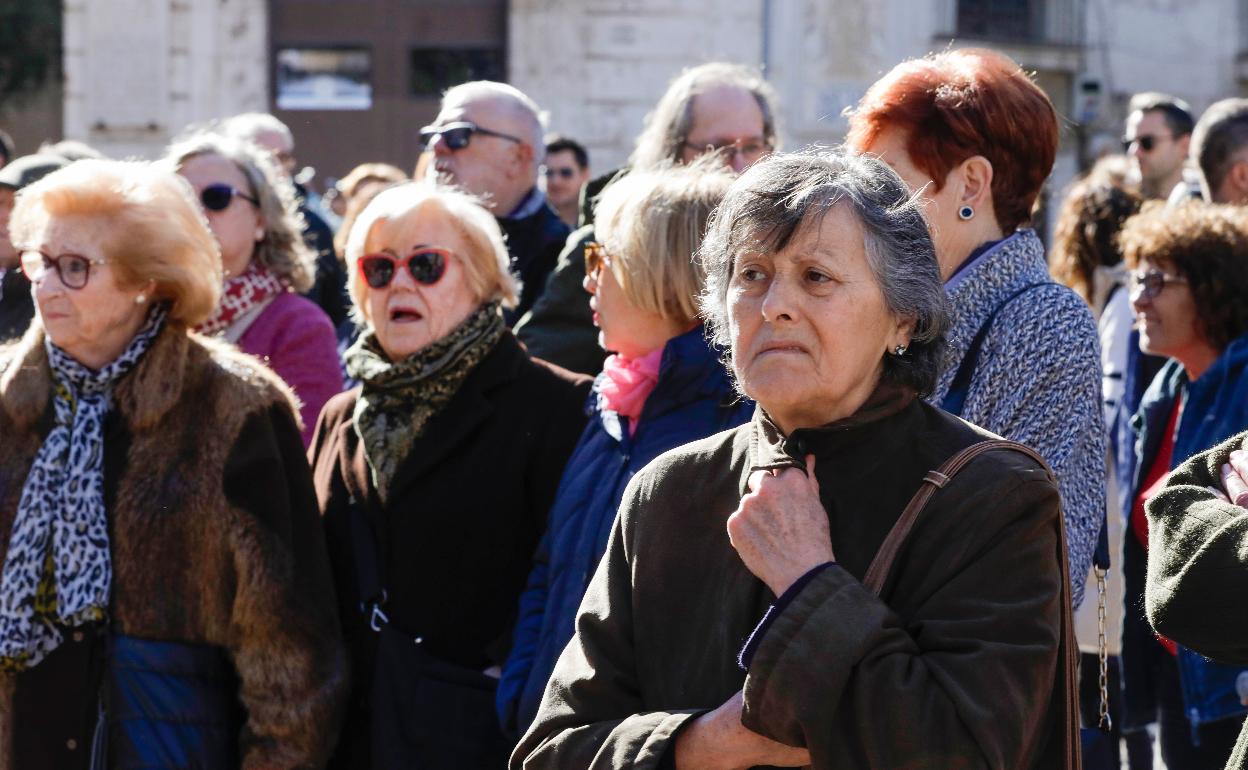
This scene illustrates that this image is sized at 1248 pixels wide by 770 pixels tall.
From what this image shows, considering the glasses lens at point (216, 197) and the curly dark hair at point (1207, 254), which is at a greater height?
the glasses lens at point (216, 197)

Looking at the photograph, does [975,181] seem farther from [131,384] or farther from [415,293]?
[131,384]

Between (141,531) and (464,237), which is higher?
(464,237)

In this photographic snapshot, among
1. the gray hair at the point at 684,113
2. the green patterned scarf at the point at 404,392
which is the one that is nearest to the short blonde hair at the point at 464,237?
the green patterned scarf at the point at 404,392

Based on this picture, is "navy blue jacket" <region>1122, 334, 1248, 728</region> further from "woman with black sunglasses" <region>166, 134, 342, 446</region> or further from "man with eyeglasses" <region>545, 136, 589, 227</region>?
"man with eyeglasses" <region>545, 136, 589, 227</region>

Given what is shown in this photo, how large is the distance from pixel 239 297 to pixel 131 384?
1.07 metres

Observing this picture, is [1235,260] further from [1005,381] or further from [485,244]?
[485,244]

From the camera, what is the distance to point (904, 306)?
2357 millimetres

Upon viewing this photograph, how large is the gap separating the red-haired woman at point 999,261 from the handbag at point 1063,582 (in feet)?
2.23

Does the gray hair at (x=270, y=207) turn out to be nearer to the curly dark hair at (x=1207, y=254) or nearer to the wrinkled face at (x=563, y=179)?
the curly dark hair at (x=1207, y=254)

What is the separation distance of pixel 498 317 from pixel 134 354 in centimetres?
85

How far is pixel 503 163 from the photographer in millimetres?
5406

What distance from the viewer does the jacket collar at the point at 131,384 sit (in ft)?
12.2

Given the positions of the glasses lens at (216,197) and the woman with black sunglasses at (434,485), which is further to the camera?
the glasses lens at (216,197)

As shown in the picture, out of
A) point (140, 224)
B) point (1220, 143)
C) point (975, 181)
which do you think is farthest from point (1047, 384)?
point (1220, 143)
